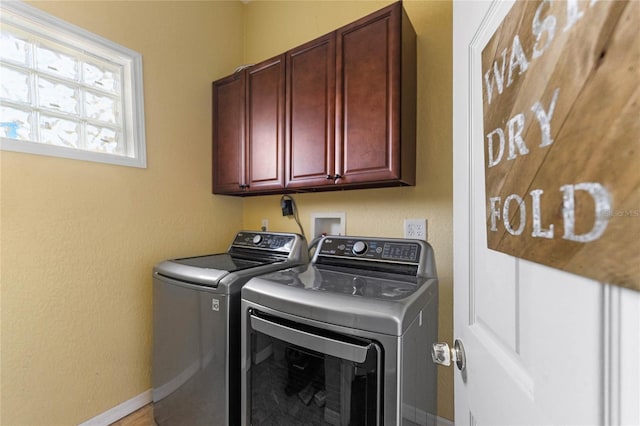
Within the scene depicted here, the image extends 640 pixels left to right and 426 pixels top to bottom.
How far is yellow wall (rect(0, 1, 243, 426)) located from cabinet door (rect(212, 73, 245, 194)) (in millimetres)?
81

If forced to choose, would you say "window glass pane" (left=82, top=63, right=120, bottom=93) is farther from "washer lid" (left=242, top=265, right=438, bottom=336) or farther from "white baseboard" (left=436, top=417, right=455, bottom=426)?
"white baseboard" (left=436, top=417, right=455, bottom=426)

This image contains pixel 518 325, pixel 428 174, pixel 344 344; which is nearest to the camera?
pixel 518 325

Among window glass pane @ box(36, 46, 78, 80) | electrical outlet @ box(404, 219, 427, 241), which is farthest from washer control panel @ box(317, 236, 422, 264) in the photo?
window glass pane @ box(36, 46, 78, 80)

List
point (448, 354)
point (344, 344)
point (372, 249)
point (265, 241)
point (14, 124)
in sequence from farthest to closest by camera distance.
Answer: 1. point (265, 241)
2. point (372, 249)
3. point (14, 124)
4. point (344, 344)
5. point (448, 354)

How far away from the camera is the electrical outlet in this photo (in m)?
1.49

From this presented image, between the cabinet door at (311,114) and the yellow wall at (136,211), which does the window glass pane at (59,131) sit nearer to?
the yellow wall at (136,211)

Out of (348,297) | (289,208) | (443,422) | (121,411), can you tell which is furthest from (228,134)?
(443,422)

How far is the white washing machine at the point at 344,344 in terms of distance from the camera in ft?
2.65

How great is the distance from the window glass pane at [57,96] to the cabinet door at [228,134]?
0.78m

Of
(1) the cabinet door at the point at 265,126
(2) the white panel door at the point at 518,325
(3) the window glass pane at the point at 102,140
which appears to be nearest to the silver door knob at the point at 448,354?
(2) the white panel door at the point at 518,325

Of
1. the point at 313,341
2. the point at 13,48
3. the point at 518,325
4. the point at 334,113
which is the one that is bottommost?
the point at 313,341

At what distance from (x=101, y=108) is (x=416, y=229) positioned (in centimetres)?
196

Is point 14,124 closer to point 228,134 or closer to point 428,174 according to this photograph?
point 228,134

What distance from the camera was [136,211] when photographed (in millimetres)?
1611
